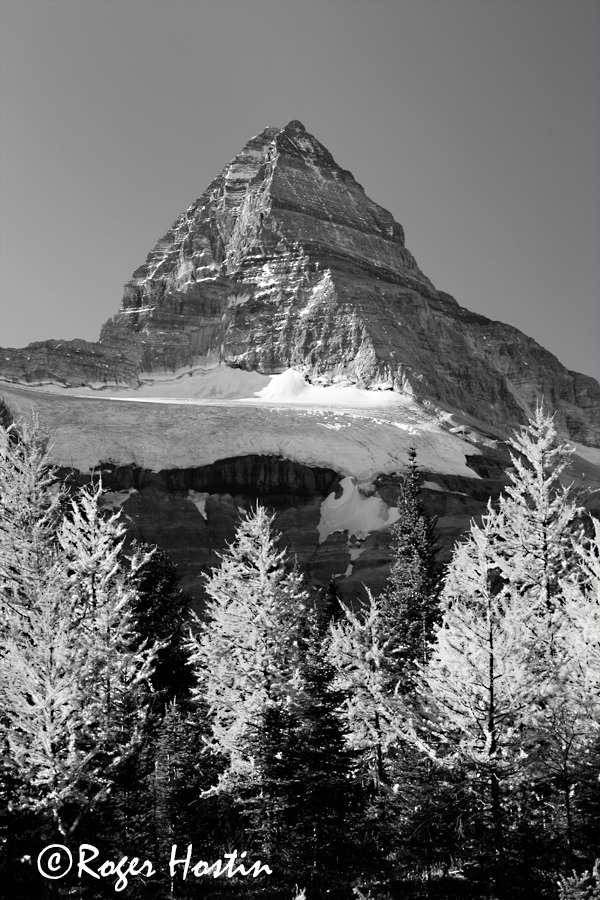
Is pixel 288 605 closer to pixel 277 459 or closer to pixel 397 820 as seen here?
pixel 397 820

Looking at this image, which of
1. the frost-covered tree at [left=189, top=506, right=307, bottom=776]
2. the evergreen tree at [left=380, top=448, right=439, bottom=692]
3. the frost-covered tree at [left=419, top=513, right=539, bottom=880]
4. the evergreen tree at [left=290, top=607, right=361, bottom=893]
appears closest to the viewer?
the frost-covered tree at [left=419, top=513, right=539, bottom=880]

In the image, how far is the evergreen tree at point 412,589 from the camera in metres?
36.9

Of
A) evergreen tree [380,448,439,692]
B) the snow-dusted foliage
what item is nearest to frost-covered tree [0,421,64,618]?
the snow-dusted foliage

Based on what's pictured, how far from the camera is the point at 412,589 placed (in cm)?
4075

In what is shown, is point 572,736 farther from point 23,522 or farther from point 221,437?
point 221,437

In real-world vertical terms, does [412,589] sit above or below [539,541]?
below

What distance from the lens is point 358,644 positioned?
29.0 meters

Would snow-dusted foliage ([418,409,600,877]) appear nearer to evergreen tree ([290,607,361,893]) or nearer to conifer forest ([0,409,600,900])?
conifer forest ([0,409,600,900])

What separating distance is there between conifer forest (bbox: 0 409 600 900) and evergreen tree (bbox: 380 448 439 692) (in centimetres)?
770

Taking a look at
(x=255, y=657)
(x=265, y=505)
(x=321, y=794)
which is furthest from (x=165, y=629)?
(x=265, y=505)

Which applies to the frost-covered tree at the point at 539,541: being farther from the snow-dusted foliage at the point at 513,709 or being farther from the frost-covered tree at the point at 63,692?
the frost-covered tree at the point at 63,692

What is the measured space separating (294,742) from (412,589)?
742 inches

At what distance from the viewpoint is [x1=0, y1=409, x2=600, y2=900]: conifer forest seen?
18.4 m

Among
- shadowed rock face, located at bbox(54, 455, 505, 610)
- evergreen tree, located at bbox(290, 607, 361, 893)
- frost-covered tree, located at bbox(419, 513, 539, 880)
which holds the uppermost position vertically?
shadowed rock face, located at bbox(54, 455, 505, 610)
